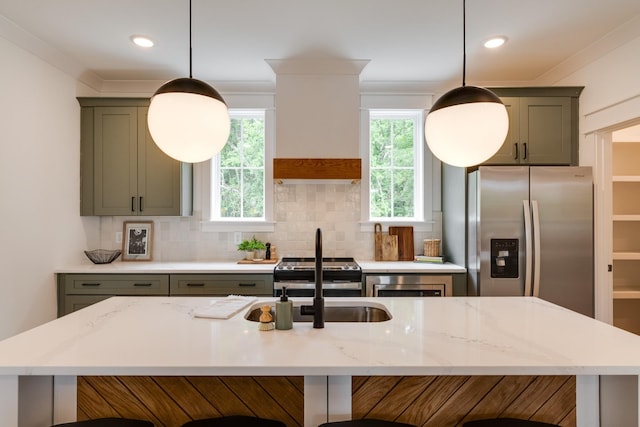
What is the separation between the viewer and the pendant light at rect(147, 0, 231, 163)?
1.41m

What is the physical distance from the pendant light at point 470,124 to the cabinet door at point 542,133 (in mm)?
2002

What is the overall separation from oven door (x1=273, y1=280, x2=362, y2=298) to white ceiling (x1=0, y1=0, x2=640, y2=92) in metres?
1.86

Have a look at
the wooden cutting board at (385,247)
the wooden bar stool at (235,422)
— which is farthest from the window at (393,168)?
the wooden bar stool at (235,422)

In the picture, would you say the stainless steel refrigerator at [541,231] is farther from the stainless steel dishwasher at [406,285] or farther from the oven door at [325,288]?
the oven door at [325,288]

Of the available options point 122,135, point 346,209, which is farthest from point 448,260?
point 122,135

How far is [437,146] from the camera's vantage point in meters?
1.52

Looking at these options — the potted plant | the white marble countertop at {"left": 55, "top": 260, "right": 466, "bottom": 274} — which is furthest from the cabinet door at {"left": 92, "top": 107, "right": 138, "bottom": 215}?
the potted plant

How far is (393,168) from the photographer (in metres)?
3.78

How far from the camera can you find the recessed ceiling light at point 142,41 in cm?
273

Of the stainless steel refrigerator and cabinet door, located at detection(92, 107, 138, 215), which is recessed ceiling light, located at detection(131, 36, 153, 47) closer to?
cabinet door, located at detection(92, 107, 138, 215)

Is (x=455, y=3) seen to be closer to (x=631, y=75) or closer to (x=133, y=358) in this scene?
(x=631, y=75)

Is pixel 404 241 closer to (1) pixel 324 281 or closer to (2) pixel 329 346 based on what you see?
(1) pixel 324 281

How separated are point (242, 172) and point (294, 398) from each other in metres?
2.75

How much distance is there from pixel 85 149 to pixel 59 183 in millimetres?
432
